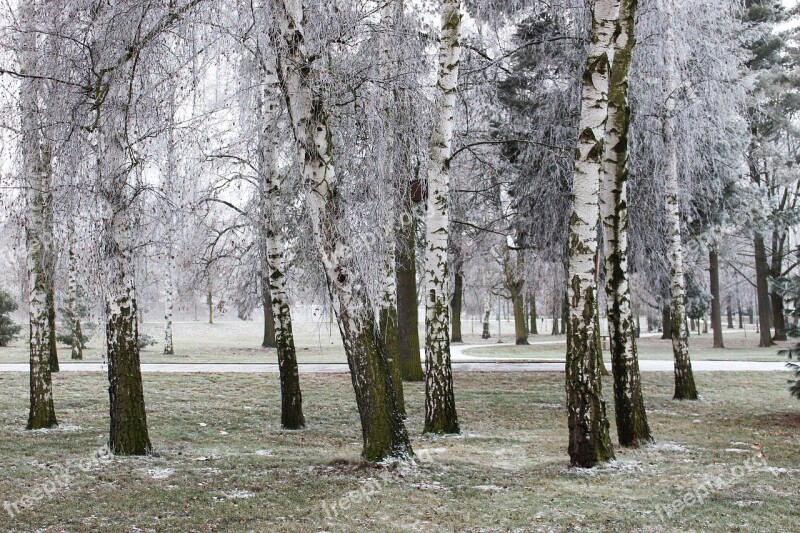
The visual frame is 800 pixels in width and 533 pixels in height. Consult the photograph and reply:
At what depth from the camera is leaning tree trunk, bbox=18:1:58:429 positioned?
23.4 ft

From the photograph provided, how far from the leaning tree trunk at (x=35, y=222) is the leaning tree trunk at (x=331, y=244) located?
2.39 meters

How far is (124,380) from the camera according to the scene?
749cm

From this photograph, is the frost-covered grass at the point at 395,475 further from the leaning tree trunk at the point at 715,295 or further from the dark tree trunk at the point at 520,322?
the dark tree trunk at the point at 520,322

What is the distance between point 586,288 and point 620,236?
1104 millimetres

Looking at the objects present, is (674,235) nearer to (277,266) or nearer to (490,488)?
(277,266)

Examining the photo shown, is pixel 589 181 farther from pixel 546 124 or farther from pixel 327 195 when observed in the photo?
pixel 546 124

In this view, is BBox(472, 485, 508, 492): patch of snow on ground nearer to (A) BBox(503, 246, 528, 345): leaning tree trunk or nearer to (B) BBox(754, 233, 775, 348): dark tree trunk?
(A) BBox(503, 246, 528, 345): leaning tree trunk

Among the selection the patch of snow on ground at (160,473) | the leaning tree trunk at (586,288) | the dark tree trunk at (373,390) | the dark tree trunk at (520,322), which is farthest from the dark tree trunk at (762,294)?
the patch of snow on ground at (160,473)

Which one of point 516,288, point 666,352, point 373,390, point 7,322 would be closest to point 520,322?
point 516,288

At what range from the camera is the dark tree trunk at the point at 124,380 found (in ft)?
24.2

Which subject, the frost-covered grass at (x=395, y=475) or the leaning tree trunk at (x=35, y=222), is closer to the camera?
the frost-covered grass at (x=395, y=475)

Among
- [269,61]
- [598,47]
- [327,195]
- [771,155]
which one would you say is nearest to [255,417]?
[327,195]

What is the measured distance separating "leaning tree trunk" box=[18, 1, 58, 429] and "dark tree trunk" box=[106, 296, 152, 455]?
1.34 m

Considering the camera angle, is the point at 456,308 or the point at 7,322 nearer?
the point at 7,322
